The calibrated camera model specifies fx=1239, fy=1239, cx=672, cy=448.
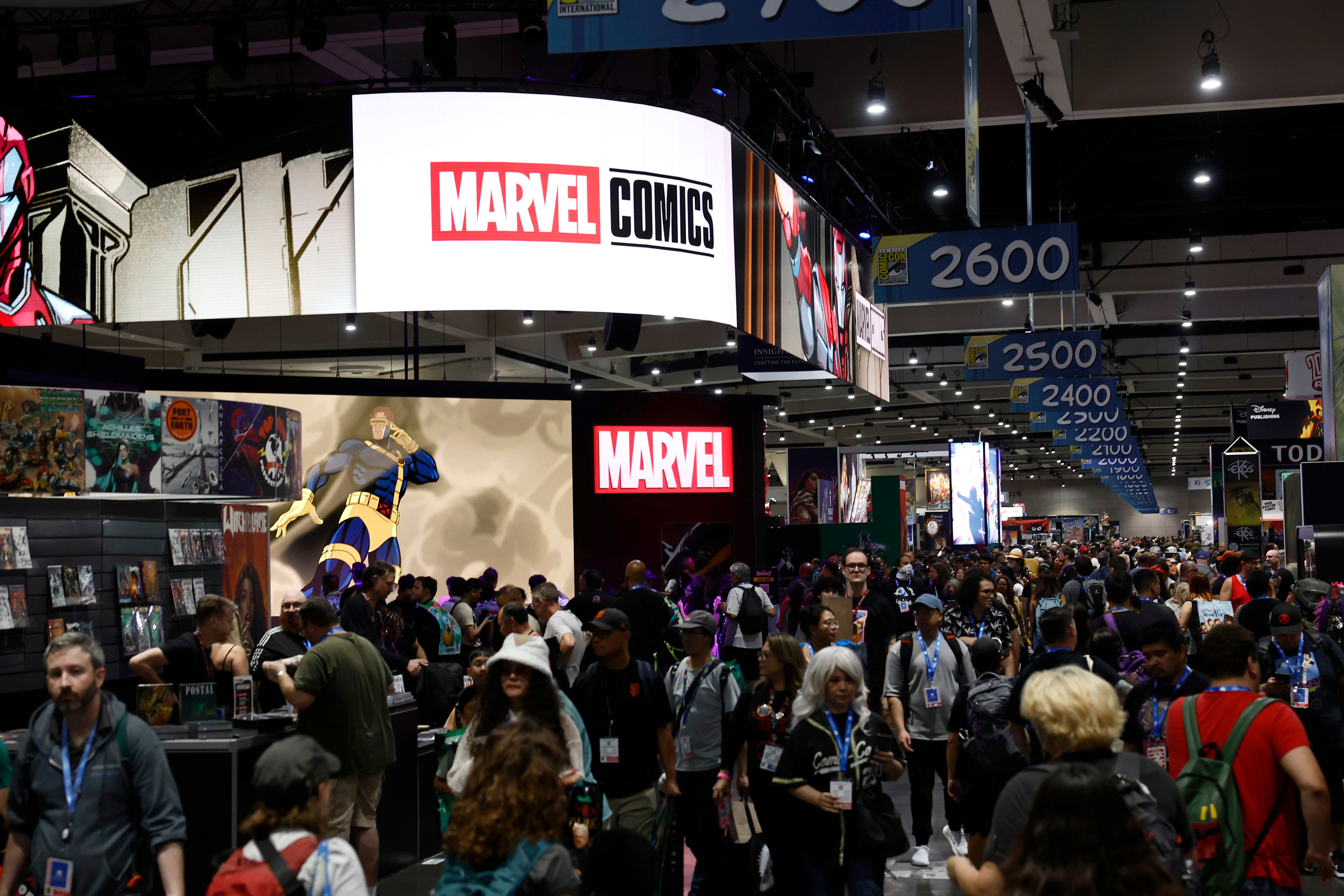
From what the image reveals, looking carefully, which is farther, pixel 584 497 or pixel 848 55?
pixel 584 497

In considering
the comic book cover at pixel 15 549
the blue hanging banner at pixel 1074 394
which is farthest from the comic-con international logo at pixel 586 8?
the blue hanging banner at pixel 1074 394

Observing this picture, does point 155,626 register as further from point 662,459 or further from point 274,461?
point 662,459

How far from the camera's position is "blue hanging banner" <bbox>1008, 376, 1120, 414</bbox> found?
1788cm

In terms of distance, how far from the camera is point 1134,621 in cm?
714

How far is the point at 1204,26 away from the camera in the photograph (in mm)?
11250

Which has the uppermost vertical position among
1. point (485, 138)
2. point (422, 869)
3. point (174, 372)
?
point (485, 138)

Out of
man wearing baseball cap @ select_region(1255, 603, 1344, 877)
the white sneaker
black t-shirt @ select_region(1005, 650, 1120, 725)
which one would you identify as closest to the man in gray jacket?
black t-shirt @ select_region(1005, 650, 1120, 725)

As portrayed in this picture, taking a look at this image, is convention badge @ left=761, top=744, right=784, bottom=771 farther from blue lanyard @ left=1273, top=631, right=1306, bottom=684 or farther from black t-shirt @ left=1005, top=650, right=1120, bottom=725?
blue lanyard @ left=1273, top=631, right=1306, bottom=684

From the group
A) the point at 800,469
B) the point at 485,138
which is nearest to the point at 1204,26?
the point at 485,138

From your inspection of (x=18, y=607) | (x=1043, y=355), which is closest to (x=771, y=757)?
(x=18, y=607)

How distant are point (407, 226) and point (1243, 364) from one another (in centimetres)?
2621

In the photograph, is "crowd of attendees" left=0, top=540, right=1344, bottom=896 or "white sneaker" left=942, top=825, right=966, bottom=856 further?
"white sneaker" left=942, top=825, right=966, bottom=856

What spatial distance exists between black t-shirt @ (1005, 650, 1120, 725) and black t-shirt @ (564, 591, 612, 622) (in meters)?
3.43

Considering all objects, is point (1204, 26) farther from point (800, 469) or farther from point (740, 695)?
point (800, 469)
